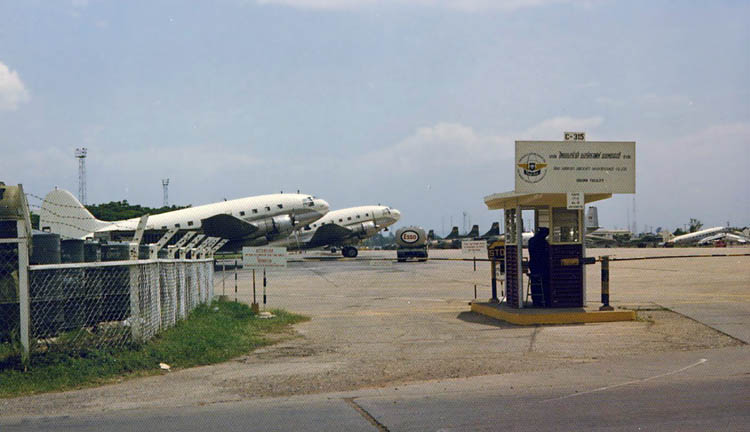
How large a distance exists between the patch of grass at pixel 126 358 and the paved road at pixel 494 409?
5.83 ft

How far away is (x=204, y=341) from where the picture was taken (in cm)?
1142

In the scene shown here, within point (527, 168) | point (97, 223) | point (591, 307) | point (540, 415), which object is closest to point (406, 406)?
point (540, 415)

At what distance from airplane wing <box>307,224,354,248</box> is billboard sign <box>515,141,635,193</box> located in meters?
39.6

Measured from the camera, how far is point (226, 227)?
43.1 metres

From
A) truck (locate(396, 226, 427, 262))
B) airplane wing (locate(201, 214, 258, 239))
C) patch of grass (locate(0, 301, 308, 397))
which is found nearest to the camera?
patch of grass (locate(0, 301, 308, 397))

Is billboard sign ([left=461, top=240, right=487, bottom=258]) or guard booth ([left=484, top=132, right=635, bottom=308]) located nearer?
guard booth ([left=484, top=132, right=635, bottom=308])

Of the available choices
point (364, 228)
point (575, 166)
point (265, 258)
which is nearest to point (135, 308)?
point (265, 258)

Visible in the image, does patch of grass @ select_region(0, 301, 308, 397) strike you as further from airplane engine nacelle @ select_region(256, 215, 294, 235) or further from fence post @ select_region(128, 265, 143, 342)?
airplane engine nacelle @ select_region(256, 215, 294, 235)

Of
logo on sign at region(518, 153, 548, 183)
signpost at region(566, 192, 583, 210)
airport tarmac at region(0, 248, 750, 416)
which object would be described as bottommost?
airport tarmac at region(0, 248, 750, 416)

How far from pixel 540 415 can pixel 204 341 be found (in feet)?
20.9

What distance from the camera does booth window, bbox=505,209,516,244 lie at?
15.9 meters

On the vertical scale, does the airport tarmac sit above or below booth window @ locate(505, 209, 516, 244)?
below

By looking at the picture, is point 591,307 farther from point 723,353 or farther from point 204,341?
point 204,341

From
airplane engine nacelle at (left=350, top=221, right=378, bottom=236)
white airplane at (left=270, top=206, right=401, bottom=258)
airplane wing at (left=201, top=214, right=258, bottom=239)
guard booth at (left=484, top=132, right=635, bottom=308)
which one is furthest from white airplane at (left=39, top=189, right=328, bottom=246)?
guard booth at (left=484, top=132, right=635, bottom=308)
